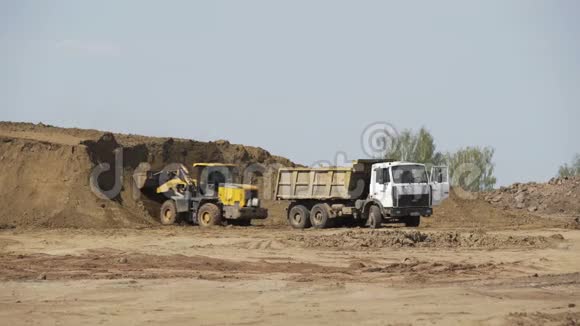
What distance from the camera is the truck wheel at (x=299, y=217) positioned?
33156 millimetres

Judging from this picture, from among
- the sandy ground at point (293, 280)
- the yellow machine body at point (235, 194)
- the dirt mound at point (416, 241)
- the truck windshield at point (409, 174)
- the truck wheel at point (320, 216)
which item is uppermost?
the truck windshield at point (409, 174)

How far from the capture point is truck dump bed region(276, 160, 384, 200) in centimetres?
3183

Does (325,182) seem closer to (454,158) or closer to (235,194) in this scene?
(235,194)

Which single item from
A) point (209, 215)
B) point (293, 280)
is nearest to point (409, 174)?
point (209, 215)

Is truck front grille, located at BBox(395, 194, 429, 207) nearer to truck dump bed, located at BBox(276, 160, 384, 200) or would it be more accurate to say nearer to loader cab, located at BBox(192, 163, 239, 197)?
truck dump bed, located at BBox(276, 160, 384, 200)

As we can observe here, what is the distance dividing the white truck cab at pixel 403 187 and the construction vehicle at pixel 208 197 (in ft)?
15.3

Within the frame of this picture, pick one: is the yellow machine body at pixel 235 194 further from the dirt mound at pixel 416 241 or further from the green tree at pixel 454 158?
the green tree at pixel 454 158

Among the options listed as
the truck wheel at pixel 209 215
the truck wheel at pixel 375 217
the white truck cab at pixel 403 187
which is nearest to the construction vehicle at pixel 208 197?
the truck wheel at pixel 209 215

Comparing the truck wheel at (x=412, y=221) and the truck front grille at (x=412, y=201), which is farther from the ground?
the truck front grille at (x=412, y=201)

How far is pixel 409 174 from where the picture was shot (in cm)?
3138

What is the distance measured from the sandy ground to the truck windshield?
5.48 meters

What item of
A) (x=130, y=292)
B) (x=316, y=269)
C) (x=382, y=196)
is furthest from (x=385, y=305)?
(x=382, y=196)

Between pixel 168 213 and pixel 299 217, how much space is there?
5.26 metres

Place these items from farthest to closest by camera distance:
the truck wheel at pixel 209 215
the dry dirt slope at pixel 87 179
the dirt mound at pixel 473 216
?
the dirt mound at pixel 473 216
the dry dirt slope at pixel 87 179
the truck wheel at pixel 209 215
